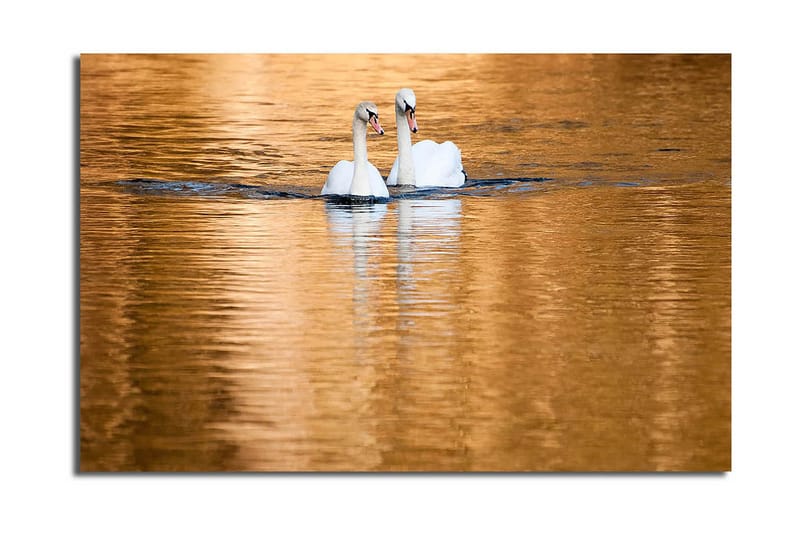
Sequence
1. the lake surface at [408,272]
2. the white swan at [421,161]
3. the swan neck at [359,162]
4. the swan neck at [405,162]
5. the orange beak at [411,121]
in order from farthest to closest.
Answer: the swan neck at [405,162]
the white swan at [421,161]
the orange beak at [411,121]
the swan neck at [359,162]
the lake surface at [408,272]

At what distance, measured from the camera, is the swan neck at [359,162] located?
1248 cm

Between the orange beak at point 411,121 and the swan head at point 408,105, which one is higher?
the swan head at point 408,105

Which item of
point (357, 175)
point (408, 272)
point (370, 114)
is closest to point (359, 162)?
point (357, 175)

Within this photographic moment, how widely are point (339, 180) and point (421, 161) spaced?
2.53 feet

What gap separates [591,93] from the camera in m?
12.1

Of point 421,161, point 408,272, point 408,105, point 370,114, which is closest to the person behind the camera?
point 408,272

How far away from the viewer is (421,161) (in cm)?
1308

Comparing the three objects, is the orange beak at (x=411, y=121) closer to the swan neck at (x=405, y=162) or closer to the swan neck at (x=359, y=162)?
the swan neck at (x=405, y=162)

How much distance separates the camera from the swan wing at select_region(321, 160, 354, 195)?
12492 millimetres

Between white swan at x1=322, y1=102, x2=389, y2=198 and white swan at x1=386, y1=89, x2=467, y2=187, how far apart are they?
0.88 ft

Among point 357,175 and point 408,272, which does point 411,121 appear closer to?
point 357,175

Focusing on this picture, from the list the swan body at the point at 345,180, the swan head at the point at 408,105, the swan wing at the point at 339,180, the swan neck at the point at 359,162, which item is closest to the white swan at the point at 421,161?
the swan head at the point at 408,105

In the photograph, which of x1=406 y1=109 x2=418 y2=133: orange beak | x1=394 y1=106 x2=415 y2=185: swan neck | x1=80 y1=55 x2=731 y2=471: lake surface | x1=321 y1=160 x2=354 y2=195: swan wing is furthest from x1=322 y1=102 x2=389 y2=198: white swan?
x1=394 y1=106 x2=415 y2=185: swan neck

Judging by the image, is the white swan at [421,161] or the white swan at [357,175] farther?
the white swan at [421,161]
